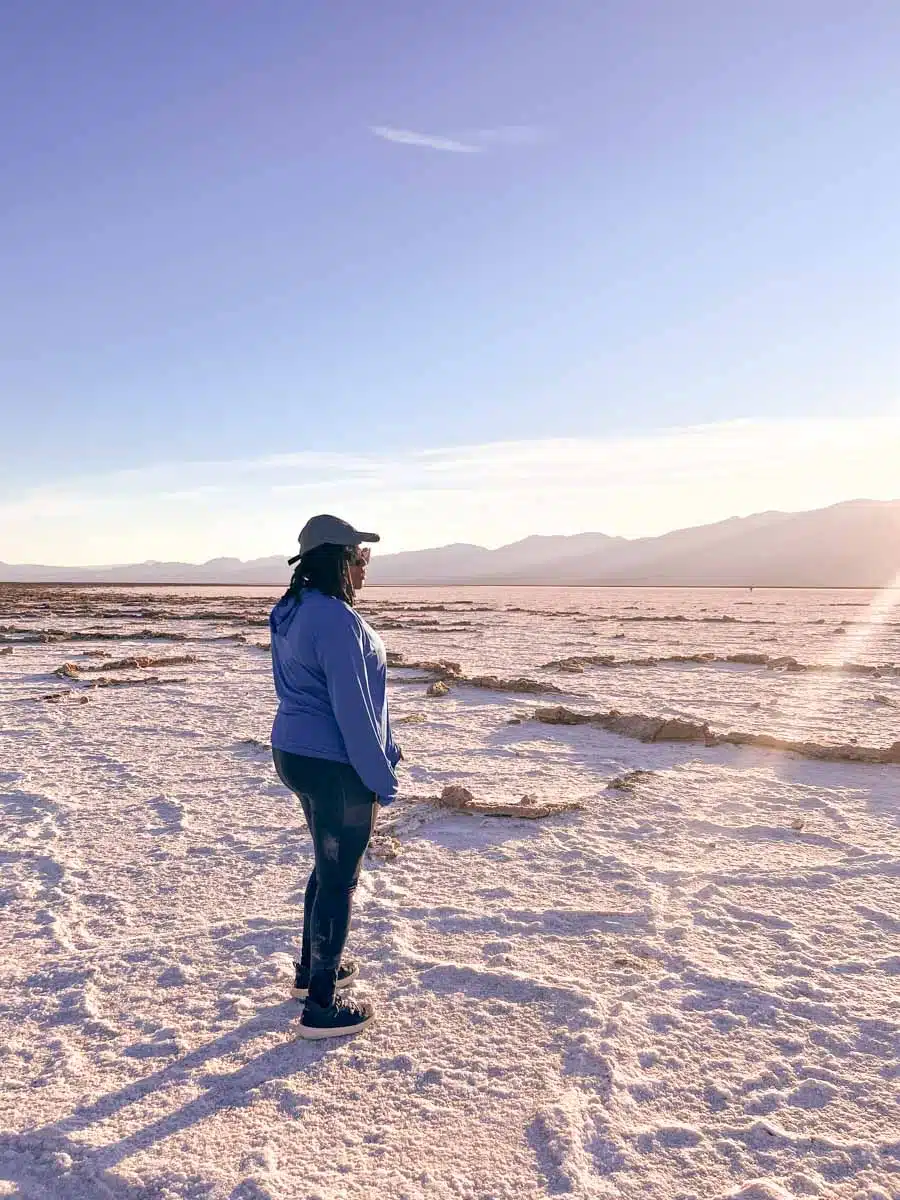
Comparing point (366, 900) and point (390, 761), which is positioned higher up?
point (390, 761)

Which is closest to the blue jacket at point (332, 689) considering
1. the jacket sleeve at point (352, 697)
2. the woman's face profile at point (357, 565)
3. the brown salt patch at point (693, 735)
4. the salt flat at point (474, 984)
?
the jacket sleeve at point (352, 697)

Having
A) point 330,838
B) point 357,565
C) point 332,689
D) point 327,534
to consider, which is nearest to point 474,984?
point 330,838

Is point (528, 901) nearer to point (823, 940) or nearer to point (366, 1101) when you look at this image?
point (823, 940)

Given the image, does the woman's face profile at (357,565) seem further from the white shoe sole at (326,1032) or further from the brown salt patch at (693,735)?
the brown salt patch at (693,735)

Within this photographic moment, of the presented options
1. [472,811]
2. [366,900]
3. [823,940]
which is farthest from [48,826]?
[823,940]

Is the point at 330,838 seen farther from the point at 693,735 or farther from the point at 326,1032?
the point at 693,735

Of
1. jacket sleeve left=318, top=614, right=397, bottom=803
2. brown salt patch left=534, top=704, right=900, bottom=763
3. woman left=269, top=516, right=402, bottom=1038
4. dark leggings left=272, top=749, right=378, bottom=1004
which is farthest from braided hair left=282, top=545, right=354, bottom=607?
brown salt patch left=534, top=704, right=900, bottom=763

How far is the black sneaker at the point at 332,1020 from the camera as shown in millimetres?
3336

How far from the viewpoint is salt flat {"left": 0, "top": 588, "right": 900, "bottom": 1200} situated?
269 centimetres

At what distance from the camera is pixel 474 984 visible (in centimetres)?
380

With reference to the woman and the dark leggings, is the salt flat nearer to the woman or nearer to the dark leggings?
the dark leggings

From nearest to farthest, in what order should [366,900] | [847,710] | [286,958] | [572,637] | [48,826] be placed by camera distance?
[286,958]
[366,900]
[48,826]
[847,710]
[572,637]

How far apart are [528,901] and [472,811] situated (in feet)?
5.56

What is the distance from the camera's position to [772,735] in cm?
918
